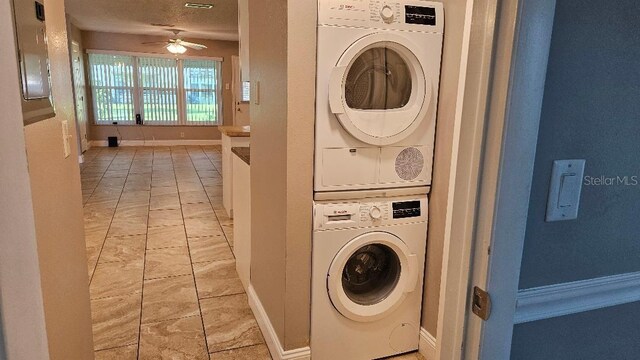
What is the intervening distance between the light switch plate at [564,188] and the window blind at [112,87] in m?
10.2

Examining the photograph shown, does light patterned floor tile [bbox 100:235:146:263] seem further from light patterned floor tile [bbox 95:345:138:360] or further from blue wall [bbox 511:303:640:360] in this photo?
blue wall [bbox 511:303:640:360]

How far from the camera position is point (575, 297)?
0.86m

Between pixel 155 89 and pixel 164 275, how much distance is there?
774cm

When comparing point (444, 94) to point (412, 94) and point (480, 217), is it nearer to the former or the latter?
point (412, 94)

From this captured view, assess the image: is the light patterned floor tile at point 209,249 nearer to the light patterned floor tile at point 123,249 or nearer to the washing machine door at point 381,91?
the light patterned floor tile at point 123,249

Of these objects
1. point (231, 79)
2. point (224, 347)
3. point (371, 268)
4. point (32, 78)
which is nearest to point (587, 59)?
point (32, 78)

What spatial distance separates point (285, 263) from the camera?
1924 millimetres

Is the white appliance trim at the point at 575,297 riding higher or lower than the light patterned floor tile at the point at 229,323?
higher

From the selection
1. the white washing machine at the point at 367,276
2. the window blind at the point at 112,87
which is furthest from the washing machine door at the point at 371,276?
the window blind at the point at 112,87

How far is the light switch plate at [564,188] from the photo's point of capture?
783mm

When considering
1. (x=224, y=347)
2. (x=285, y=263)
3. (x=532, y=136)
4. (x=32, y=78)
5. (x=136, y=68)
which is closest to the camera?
(x=532, y=136)

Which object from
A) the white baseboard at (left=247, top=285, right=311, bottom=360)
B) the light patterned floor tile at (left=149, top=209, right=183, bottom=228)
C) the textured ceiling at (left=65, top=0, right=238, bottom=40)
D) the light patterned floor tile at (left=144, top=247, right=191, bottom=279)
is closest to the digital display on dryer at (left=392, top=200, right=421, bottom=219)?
the white baseboard at (left=247, top=285, right=311, bottom=360)

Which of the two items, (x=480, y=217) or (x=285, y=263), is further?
(x=285, y=263)

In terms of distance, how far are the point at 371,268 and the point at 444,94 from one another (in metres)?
0.98
